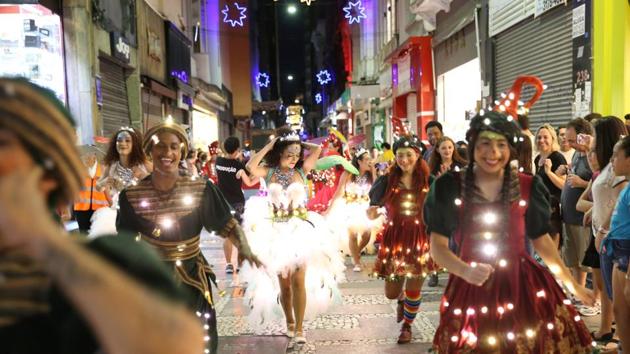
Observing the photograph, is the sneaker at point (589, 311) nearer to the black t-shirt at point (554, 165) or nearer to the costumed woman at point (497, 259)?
the black t-shirt at point (554, 165)

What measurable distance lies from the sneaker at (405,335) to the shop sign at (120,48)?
1042cm

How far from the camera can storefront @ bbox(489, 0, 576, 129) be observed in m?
9.70

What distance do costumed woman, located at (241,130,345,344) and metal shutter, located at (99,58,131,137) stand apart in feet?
26.1

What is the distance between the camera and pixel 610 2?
27.1 ft

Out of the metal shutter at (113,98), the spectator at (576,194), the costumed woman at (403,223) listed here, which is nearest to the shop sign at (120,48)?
the metal shutter at (113,98)

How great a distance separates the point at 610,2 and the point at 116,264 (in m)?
8.74

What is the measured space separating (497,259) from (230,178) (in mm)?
6334

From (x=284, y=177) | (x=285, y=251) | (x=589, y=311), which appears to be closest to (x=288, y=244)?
(x=285, y=251)

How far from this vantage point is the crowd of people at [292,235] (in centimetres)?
114

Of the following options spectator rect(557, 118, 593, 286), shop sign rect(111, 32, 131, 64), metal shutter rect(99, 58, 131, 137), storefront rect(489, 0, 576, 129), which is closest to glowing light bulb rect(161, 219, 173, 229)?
spectator rect(557, 118, 593, 286)

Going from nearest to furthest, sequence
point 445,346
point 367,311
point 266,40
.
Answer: point 445,346 → point 367,311 → point 266,40

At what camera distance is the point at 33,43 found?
9.84m

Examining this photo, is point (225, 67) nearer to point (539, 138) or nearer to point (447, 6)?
point (447, 6)

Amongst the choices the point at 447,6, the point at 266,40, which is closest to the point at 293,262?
the point at 447,6
